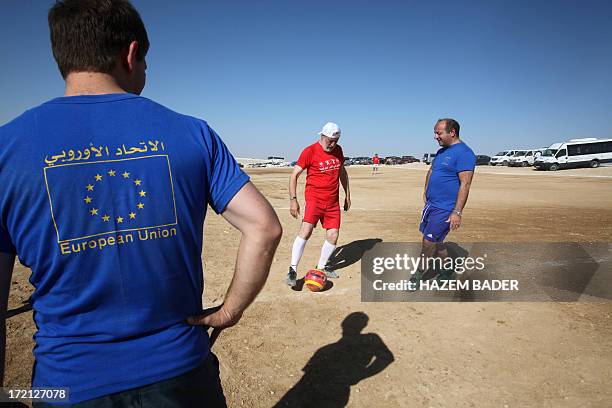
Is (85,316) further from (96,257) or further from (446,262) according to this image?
(446,262)

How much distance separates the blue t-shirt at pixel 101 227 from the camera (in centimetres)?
101

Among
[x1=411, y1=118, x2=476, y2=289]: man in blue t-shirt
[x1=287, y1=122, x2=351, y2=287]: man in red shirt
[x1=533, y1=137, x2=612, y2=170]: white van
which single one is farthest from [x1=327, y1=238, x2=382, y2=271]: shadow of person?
[x1=533, y1=137, x2=612, y2=170]: white van

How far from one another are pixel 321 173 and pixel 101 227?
4074mm

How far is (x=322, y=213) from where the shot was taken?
4.95m

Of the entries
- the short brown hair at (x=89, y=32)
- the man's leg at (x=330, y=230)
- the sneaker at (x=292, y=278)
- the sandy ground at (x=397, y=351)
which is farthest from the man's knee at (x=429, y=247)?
the short brown hair at (x=89, y=32)

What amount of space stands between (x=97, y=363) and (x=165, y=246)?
1.41 feet

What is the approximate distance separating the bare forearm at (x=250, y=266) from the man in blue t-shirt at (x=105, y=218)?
20cm

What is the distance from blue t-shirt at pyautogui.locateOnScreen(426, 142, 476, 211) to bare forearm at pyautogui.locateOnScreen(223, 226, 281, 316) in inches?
145

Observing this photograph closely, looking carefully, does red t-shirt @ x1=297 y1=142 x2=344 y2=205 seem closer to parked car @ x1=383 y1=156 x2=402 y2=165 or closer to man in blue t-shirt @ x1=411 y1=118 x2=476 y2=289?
man in blue t-shirt @ x1=411 y1=118 x2=476 y2=289

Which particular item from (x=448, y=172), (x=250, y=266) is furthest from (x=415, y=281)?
(x=250, y=266)

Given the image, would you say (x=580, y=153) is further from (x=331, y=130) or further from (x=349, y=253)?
(x=331, y=130)

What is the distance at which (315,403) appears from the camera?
2.54 metres

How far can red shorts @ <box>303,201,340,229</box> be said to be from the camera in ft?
16.0

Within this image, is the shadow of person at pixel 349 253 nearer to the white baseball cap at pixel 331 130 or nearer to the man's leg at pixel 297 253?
the man's leg at pixel 297 253
